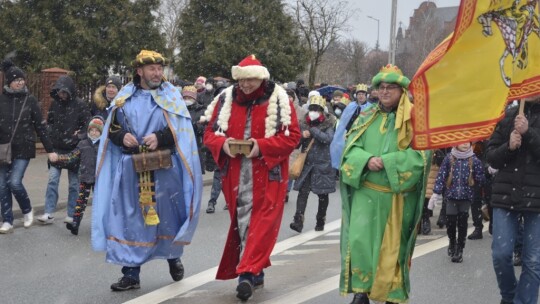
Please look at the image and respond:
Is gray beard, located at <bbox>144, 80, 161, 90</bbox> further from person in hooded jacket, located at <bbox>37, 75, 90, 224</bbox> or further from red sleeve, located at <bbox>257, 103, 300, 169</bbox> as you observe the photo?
person in hooded jacket, located at <bbox>37, 75, 90, 224</bbox>

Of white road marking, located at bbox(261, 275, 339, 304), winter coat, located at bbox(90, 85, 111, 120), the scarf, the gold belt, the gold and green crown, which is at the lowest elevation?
white road marking, located at bbox(261, 275, 339, 304)

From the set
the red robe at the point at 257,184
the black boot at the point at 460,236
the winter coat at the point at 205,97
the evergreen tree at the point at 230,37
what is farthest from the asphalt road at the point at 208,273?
the evergreen tree at the point at 230,37

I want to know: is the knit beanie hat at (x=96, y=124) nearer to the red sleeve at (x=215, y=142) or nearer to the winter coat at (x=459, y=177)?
the red sleeve at (x=215, y=142)

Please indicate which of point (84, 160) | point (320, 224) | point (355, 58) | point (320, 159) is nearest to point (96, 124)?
point (84, 160)

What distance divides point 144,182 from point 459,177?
351cm

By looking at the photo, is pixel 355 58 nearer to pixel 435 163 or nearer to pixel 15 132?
pixel 435 163

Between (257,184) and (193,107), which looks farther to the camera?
(193,107)

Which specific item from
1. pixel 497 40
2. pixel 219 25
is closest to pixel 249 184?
pixel 497 40

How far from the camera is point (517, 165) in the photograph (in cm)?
636

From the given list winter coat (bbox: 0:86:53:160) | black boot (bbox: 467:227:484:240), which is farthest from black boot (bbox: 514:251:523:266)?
winter coat (bbox: 0:86:53:160)

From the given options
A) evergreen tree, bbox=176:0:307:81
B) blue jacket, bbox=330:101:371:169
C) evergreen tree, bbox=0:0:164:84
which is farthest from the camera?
evergreen tree, bbox=176:0:307:81

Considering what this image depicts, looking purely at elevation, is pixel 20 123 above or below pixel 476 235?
above

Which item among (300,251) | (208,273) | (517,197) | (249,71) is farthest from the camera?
(300,251)

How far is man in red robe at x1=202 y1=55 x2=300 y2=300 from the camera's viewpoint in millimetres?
7199
